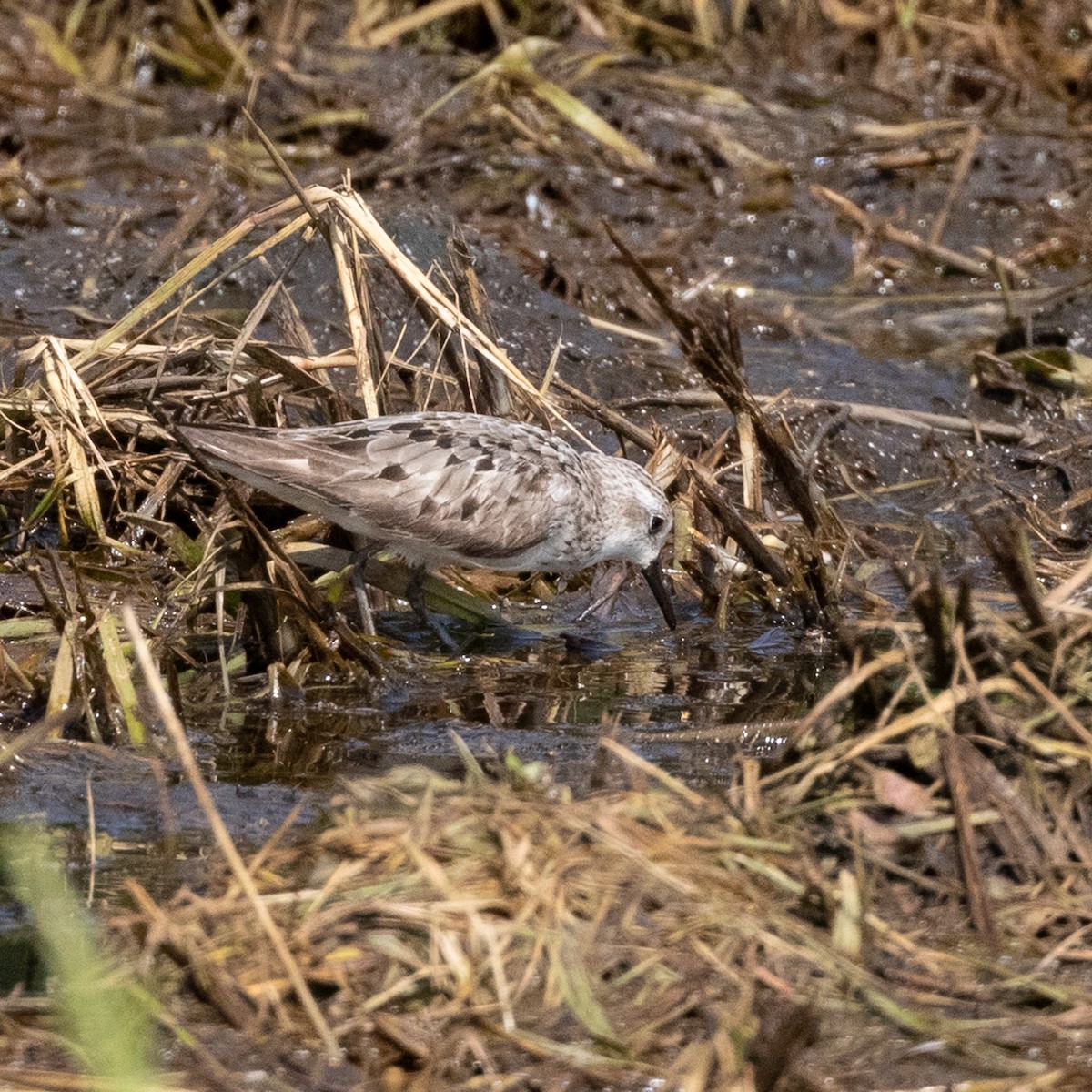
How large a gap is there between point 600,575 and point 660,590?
438 millimetres

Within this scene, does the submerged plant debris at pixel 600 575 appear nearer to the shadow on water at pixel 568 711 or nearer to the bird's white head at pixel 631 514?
the shadow on water at pixel 568 711

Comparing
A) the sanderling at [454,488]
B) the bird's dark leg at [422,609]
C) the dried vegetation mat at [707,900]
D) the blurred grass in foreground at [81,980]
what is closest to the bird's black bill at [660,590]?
the sanderling at [454,488]

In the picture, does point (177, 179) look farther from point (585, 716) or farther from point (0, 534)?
point (585, 716)

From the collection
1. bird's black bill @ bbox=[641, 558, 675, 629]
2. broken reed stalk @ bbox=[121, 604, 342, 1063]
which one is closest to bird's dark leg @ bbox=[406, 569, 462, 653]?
bird's black bill @ bbox=[641, 558, 675, 629]

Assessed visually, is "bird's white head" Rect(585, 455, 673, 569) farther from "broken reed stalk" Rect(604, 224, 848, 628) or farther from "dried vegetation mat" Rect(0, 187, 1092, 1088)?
"dried vegetation mat" Rect(0, 187, 1092, 1088)

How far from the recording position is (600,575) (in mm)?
6582

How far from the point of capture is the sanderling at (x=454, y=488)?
5422 mm

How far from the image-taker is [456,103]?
10086 mm

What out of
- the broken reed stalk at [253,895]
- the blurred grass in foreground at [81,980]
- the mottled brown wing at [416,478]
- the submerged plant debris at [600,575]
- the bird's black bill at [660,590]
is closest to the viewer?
the blurred grass in foreground at [81,980]

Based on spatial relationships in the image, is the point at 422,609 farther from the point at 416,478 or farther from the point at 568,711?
the point at 568,711

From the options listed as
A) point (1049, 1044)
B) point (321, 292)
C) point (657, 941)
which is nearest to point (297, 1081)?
point (657, 941)

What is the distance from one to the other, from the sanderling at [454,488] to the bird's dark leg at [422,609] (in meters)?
0.06

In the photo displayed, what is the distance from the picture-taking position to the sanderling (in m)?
5.42

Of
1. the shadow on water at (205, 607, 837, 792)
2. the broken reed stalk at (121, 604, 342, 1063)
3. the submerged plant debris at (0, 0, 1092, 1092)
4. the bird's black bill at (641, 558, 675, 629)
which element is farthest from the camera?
the bird's black bill at (641, 558, 675, 629)
